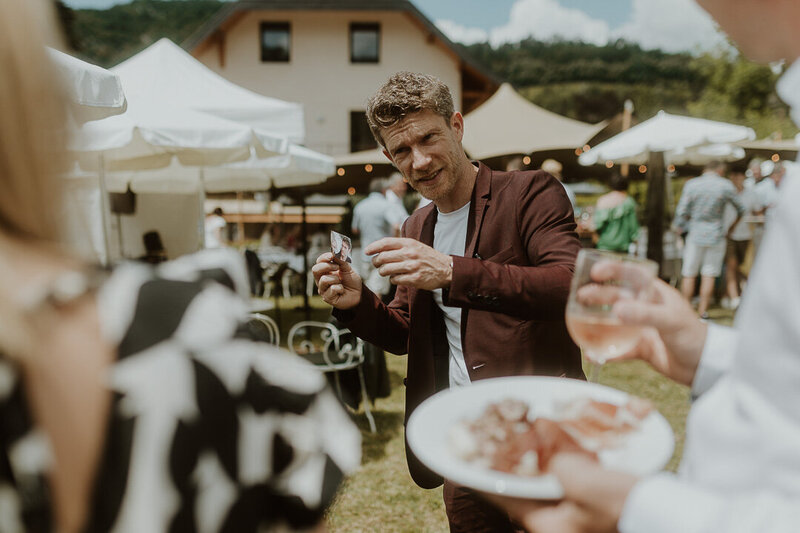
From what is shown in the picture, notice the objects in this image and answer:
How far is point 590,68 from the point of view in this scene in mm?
61688

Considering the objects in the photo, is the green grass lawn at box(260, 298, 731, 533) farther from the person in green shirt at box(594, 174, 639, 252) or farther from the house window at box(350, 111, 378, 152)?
the house window at box(350, 111, 378, 152)

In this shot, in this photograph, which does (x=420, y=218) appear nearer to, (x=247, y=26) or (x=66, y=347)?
(x=66, y=347)

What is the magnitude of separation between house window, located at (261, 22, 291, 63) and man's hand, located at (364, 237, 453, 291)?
24.4 meters

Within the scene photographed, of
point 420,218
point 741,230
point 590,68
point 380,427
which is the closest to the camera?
point 420,218

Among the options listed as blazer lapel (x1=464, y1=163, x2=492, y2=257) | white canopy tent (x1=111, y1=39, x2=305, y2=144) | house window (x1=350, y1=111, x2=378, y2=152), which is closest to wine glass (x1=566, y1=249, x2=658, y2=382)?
blazer lapel (x1=464, y1=163, x2=492, y2=257)

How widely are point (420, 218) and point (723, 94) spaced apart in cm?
4713

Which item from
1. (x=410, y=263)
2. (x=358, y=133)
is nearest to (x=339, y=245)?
(x=410, y=263)

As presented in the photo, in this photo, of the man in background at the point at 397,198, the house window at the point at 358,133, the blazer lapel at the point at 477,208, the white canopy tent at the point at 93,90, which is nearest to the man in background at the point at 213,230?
the man in background at the point at 397,198

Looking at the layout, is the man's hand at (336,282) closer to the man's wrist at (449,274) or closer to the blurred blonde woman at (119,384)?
the man's wrist at (449,274)

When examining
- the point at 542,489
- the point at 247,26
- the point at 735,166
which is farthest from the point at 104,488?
the point at 247,26

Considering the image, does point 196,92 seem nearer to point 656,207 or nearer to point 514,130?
point 656,207

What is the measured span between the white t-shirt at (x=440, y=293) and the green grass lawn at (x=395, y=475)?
3.17ft

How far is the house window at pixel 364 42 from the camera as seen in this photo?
23938 millimetres

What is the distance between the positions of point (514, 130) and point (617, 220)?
21.9 ft
